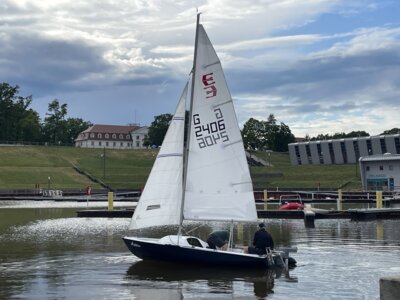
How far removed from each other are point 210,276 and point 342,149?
124921 mm

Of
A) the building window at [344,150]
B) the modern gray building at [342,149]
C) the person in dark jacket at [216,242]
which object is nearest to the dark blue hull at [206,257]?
the person in dark jacket at [216,242]

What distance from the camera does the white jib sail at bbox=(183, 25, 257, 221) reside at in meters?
26.2

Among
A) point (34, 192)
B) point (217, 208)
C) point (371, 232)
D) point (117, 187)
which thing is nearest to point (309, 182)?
point (117, 187)

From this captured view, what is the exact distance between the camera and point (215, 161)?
2642cm

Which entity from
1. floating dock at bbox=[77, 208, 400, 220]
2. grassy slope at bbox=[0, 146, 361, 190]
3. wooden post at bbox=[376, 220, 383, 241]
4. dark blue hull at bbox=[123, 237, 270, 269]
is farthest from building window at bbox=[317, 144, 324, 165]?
dark blue hull at bbox=[123, 237, 270, 269]

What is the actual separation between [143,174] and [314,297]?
121 m

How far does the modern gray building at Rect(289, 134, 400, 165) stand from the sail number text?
11638 centimetres

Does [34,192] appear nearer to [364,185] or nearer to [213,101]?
[364,185]

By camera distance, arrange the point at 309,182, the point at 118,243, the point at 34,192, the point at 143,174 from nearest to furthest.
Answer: the point at 118,243 < the point at 34,192 < the point at 309,182 < the point at 143,174

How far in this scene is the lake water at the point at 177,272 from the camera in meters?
21.2

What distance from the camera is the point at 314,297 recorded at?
20.4 metres

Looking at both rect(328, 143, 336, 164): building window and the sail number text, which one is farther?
rect(328, 143, 336, 164): building window

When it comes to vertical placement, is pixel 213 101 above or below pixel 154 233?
above

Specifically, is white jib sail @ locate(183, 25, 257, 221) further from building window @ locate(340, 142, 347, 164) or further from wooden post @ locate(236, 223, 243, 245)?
building window @ locate(340, 142, 347, 164)
